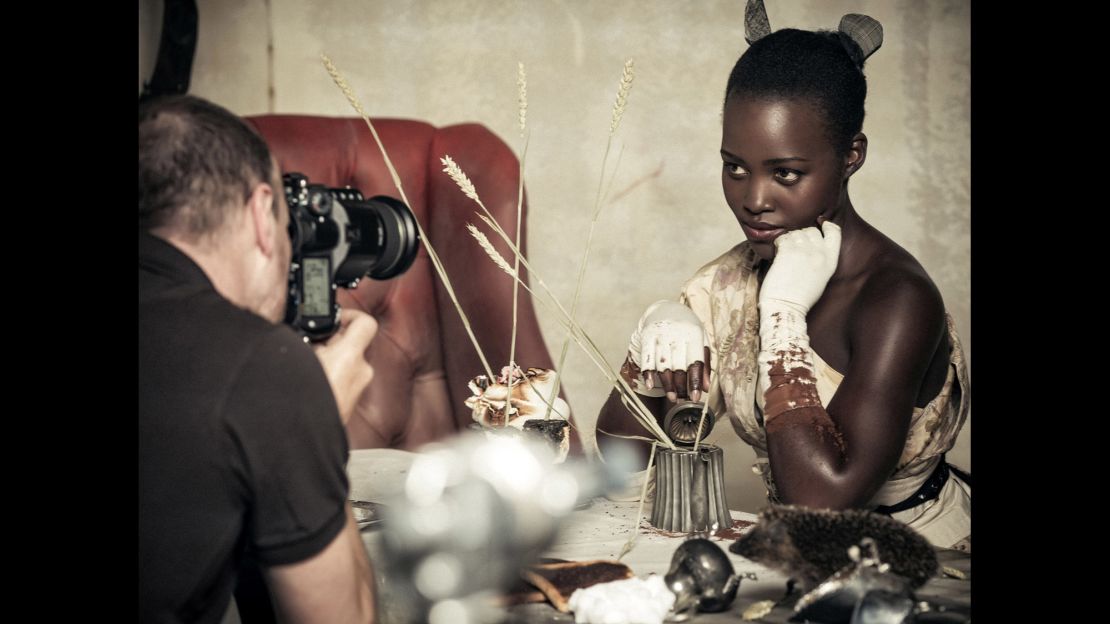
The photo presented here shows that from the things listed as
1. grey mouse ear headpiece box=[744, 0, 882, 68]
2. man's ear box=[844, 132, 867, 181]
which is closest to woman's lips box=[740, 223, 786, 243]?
Answer: man's ear box=[844, 132, 867, 181]

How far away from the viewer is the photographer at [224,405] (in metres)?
0.82

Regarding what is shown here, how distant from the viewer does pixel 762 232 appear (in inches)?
46.4

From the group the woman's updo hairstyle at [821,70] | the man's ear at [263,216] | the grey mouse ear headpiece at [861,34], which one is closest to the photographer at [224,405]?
the man's ear at [263,216]

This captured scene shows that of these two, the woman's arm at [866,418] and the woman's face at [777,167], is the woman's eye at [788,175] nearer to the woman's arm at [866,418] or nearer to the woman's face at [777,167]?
the woman's face at [777,167]

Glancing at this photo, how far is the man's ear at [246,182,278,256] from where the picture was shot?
874 millimetres

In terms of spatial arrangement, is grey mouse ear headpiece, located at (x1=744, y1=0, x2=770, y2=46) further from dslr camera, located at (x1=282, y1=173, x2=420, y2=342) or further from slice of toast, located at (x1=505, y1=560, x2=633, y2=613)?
slice of toast, located at (x1=505, y1=560, x2=633, y2=613)

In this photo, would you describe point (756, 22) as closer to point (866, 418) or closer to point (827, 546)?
point (866, 418)

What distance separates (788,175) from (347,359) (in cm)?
55

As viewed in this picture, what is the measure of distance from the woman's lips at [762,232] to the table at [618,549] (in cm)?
34

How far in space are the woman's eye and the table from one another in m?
0.41
